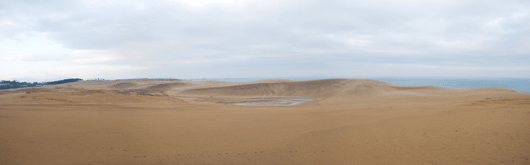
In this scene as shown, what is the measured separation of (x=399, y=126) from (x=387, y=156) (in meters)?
2.33

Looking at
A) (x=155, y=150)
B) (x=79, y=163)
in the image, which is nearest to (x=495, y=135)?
(x=155, y=150)

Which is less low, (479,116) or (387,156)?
(479,116)

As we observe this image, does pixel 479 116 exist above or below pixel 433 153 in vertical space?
above

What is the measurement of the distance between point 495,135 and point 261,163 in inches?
196

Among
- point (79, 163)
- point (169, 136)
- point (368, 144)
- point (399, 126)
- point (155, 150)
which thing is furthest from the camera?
point (399, 126)

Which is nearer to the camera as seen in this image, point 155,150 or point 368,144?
point 155,150

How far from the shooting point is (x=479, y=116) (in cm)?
691

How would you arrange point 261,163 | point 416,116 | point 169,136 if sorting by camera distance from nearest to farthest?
point 261,163, point 169,136, point 416,116

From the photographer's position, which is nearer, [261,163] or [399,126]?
[261,163]

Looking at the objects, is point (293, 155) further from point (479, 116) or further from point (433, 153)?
point (479, 116)

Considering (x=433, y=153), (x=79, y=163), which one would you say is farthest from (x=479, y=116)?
(x=79, y=163)

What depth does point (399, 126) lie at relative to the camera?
6.73 metres

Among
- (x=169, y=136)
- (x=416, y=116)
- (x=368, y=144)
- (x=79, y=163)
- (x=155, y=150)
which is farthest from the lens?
(x=416, y=116)

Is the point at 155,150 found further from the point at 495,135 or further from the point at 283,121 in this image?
the point at 495,135
